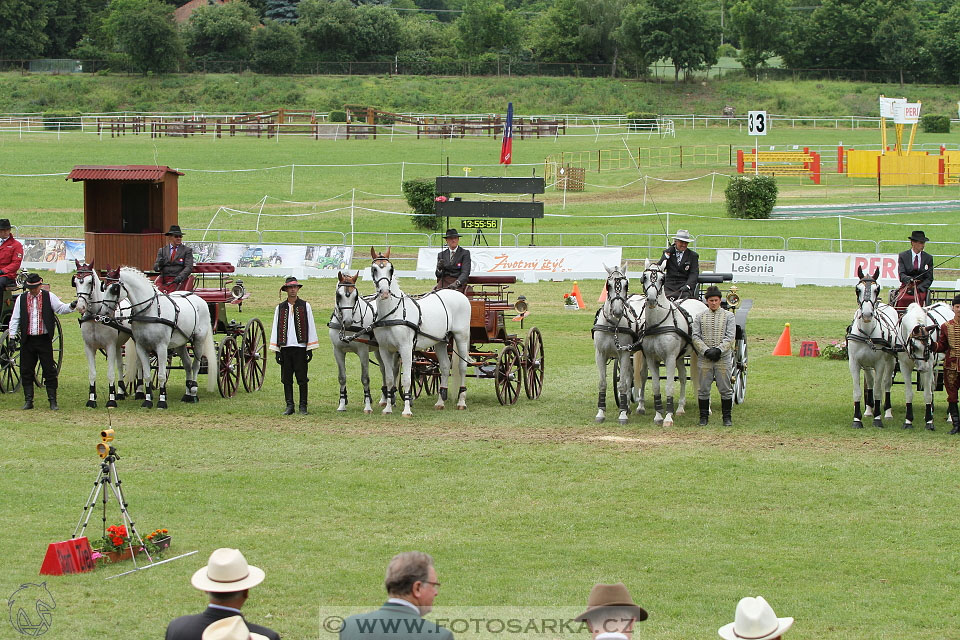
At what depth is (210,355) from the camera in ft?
53.8

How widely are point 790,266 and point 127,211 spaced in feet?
56.2

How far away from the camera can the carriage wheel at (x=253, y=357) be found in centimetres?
1717

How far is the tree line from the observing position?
7862 centimetres

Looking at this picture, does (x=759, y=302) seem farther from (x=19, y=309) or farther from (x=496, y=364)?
(x=19, y=309)

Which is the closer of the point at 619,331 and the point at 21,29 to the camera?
the point at 619,331

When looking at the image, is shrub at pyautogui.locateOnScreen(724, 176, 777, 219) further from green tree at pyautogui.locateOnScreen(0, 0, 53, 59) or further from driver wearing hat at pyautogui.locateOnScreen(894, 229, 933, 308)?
green tree at pyautogui.locateOnScreen(0, 0, 53, 59)

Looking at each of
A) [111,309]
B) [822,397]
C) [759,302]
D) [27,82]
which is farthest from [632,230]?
[27,82]

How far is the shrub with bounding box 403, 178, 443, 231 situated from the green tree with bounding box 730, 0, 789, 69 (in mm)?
55150

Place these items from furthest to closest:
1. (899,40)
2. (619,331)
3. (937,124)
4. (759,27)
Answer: (759,27), (899,40), (937,124), (619,331)

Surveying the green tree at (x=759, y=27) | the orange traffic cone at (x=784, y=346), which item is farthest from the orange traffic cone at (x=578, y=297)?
the green tree at (x=759, y=27)

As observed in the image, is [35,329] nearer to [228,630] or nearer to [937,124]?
[228,630]

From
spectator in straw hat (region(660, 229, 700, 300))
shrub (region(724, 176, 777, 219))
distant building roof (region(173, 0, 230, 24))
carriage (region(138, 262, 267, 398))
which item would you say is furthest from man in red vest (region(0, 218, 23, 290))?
distant building roof (region(173, 0, 230, 24))

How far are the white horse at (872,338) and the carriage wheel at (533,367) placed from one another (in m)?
4.47

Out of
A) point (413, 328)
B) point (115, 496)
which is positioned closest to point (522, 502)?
point (115, 496)
